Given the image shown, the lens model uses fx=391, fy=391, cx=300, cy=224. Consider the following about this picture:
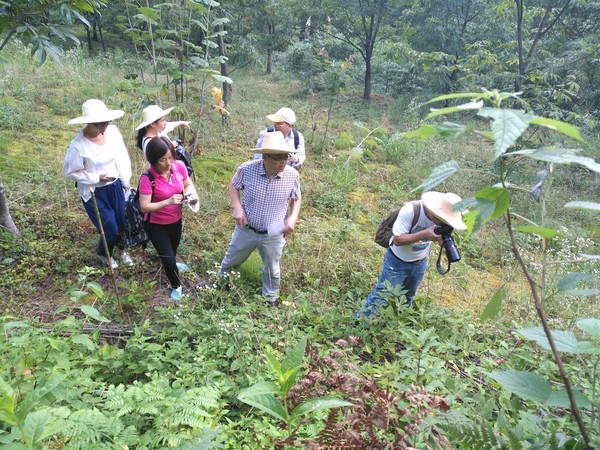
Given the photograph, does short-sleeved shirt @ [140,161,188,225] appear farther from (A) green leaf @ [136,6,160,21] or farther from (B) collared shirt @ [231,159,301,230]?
(A) green leaf @ [136,6,160,21]

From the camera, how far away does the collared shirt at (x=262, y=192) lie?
3.37 m

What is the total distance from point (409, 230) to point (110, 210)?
9.35 ft

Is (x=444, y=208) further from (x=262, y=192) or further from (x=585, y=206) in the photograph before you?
(x=585, y=206)

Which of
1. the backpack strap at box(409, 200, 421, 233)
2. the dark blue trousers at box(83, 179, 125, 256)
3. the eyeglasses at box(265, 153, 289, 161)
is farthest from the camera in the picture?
the dark blue trousers at box(83, 179, 125, 256)

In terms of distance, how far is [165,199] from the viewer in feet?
11.4

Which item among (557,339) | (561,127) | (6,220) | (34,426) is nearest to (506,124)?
(561,127)

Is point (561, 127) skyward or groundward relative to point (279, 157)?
skyward

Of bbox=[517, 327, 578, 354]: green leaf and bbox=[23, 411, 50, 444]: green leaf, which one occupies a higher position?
bbox=[517, 327, 578, 354]: green leaf

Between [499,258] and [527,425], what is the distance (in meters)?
4.66

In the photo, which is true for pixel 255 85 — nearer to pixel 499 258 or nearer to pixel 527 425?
pixel 499 258

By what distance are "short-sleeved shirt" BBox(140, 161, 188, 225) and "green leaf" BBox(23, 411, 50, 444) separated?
7.36ft

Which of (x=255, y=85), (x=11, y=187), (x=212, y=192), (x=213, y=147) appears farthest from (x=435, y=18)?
(x=11, y=187)

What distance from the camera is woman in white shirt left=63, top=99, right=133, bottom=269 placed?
11.5 ft

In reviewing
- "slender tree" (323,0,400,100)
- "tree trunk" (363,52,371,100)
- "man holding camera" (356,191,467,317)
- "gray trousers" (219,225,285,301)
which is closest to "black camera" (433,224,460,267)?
"man holding camera" (356,191,467,317)
